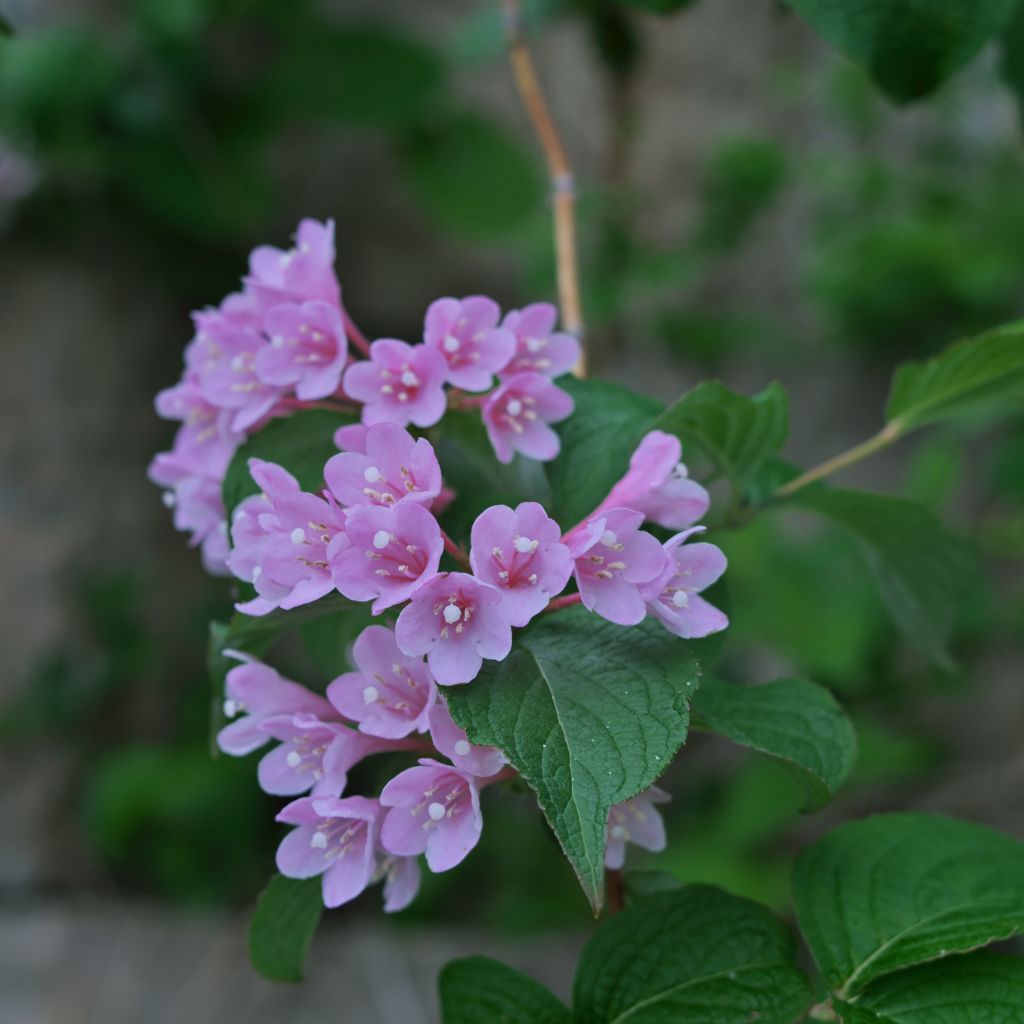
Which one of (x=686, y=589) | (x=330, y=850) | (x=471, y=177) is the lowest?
(x=330, y=850)

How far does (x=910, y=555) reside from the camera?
862 millimetres

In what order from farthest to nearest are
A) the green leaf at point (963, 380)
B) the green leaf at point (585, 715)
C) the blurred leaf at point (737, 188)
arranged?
the blurred leaf at point (737, 188), the green leaf at point (963, 380), the green leaf at point (585, 715)

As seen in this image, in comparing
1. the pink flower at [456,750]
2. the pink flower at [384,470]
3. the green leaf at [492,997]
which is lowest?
the green leaf at [492,997]

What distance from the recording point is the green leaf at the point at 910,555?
2.68ft

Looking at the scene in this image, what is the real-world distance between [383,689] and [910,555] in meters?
0.46

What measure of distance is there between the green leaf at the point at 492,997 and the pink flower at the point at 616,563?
25cm

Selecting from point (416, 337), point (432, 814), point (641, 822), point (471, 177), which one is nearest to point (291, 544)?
point (432, 814)

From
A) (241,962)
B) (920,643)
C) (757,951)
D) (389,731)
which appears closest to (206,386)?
(389,731)

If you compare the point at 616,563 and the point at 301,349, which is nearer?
the point at 616,563

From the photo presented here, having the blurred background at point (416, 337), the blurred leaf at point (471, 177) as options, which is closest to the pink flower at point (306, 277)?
the blurred background at point (416, 337)

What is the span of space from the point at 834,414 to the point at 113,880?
204 cm

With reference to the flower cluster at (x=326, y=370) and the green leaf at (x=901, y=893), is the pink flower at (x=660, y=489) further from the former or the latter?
the green leaf at (x=901, y=893)

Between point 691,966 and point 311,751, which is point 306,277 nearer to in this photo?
point 311,751

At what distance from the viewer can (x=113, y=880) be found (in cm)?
250
